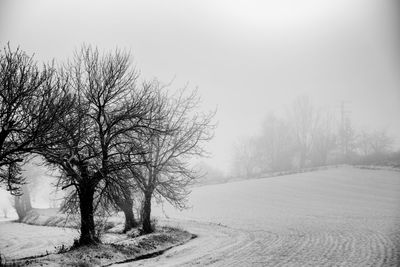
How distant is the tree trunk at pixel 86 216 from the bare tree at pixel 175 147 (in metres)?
4.71

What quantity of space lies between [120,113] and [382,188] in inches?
1491

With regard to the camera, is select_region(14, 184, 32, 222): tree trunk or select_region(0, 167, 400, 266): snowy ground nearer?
select_region(0, 167, 400, 266): snowy ground

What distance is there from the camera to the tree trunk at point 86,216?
16875 millimetres

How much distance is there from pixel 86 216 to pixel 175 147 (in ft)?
25.2

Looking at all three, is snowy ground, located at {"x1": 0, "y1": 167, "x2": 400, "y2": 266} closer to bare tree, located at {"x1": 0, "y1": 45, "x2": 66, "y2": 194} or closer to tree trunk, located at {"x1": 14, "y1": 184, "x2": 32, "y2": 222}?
bare tree, located at {"x1": 0, "y1": 45, "x2": 66, "y2": 194}

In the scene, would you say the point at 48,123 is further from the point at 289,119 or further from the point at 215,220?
the point at 289,119

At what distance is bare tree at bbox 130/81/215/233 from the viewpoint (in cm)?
2178

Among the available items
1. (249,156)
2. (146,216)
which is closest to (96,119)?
(146,216)

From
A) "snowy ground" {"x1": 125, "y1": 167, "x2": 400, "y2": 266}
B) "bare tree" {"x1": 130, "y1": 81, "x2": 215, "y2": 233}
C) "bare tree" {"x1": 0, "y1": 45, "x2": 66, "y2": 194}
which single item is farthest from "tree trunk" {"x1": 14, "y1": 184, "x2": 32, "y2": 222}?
"bare tree" {"x1": 0, "y1": 45, "x2": 66, "y2": 194}

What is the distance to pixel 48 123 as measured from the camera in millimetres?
12961

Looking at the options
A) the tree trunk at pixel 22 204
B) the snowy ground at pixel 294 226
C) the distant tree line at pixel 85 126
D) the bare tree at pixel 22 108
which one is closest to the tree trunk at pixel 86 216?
the distant tree line at pixel 85 126

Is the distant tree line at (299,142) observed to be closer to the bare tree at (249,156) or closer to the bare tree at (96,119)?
the bare tree at (249,156)

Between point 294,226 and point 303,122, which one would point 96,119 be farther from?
point 303,122

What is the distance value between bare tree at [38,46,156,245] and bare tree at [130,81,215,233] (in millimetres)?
3521
